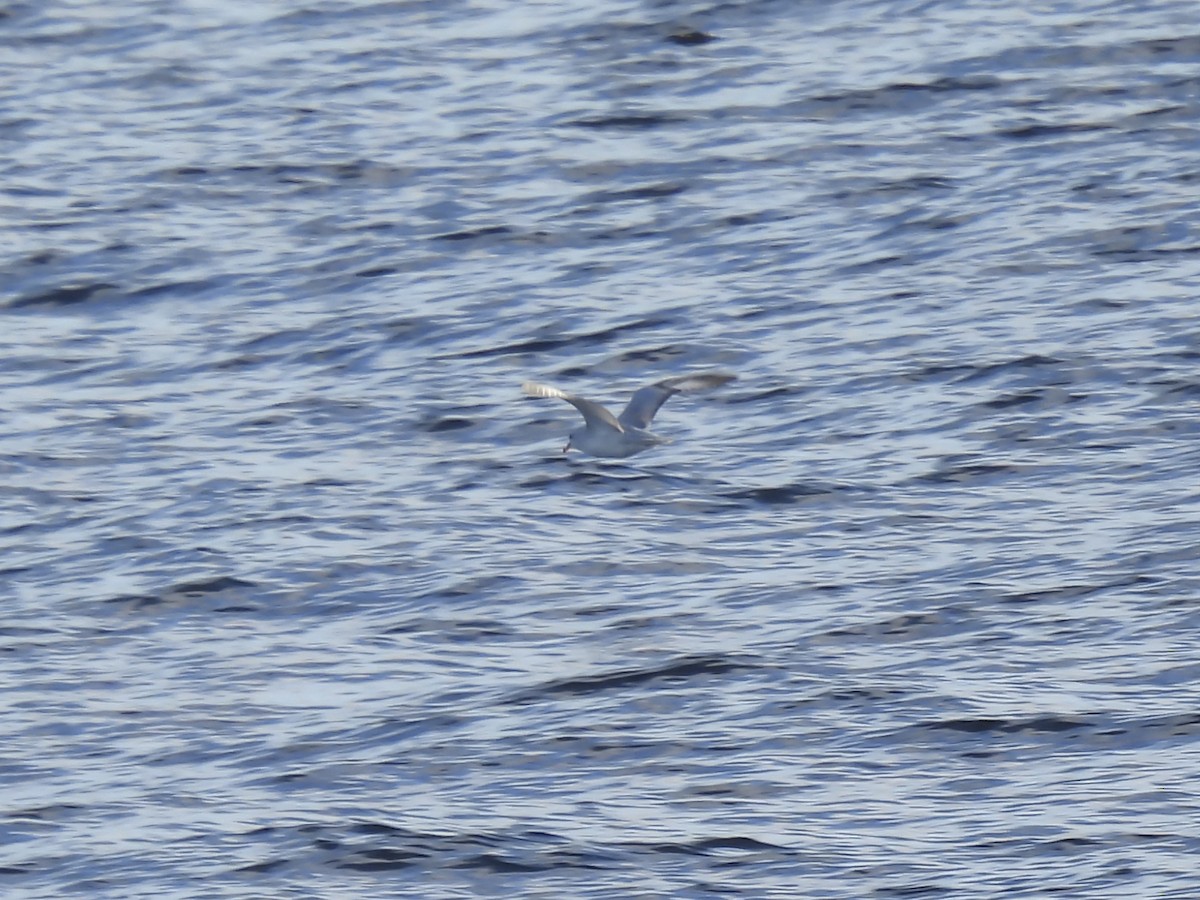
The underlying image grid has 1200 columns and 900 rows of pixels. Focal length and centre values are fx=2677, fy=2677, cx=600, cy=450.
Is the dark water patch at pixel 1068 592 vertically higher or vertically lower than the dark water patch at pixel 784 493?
lower

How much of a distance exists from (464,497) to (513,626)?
207 cm

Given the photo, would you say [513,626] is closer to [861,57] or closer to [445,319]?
[445,319]

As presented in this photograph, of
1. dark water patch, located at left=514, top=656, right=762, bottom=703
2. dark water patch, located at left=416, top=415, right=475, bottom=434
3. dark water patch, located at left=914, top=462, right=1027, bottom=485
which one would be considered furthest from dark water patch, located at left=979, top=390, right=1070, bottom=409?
dark water patch, located at left=514, top=656, right=762, bottom=703

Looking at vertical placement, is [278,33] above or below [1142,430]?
above

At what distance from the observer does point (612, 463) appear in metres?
18.7

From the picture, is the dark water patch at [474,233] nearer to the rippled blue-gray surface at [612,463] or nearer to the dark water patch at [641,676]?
the rippled blue-gray surface at [612,463]

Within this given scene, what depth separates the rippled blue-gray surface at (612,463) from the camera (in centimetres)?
1382

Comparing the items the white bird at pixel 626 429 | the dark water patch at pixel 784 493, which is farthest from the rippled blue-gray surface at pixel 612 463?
the white bird at pixel 626 429

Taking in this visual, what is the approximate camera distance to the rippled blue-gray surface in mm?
13820

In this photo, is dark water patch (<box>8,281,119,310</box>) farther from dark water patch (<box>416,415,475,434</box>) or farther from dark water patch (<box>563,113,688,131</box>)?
dark water patch (<box>563,113,688,131</box>)

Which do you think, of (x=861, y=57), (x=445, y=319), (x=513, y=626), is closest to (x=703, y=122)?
(x=861, y=57)

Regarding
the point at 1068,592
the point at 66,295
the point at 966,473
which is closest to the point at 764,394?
the point at 966,473

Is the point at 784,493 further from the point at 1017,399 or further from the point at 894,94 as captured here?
the point at 894,94

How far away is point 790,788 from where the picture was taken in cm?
1390
